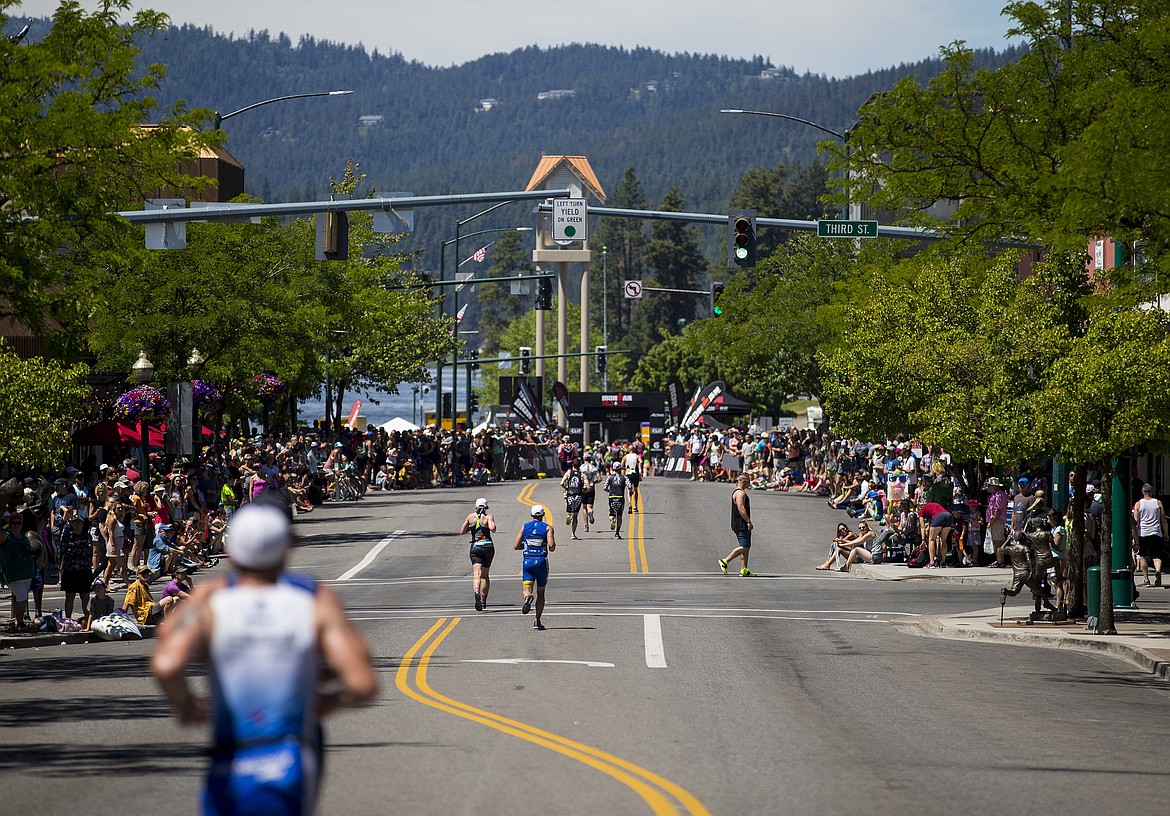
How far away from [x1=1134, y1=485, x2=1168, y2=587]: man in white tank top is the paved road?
17.1 feet

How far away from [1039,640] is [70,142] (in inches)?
594

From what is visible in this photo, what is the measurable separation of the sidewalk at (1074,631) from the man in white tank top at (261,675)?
14592mm

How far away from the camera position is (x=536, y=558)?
70.1ft

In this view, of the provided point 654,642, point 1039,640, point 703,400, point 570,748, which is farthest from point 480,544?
point 703,400

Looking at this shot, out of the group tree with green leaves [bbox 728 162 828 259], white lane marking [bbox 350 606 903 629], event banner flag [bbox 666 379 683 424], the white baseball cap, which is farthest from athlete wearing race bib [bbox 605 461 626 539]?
tree with green leaves [bbox 728 162 828 259]

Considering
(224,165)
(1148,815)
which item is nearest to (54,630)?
(1148,815)

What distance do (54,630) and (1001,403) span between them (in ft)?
46.4

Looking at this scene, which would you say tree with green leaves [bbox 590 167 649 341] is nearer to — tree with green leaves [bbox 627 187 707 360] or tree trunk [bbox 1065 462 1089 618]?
tree with green leaves [bbox 627 187 707 360]

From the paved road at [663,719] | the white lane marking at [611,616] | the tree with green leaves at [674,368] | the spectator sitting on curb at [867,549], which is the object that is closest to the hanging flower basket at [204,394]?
the paved road at [663,719]

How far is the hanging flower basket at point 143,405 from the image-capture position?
Answer: 3462cm

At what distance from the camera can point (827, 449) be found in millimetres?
53406

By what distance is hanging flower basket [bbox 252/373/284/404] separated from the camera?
1868 inches

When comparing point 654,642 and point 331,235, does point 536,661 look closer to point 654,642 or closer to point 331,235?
point 654,642

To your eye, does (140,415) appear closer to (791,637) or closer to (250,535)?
(791,637)
